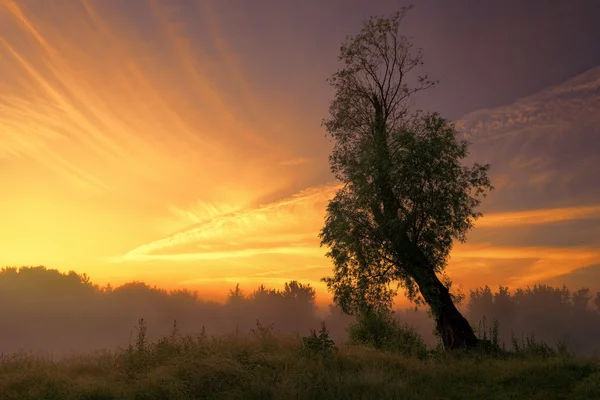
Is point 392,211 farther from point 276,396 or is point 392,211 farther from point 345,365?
point 276,396

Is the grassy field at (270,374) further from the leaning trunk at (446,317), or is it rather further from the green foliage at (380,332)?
the green foliage at (380,332)

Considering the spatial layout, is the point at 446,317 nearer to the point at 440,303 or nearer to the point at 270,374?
the point at 440,303

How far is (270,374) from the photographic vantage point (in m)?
14.2

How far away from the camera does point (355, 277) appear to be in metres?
25.3

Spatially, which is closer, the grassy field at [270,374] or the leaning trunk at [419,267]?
the grassy field at [270,374]

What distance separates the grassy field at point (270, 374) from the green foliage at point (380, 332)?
21.9 ft

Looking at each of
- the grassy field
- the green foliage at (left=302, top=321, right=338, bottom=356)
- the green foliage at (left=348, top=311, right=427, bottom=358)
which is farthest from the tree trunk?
the green foliage at (left=302, top=321, right=338, bottom=356)

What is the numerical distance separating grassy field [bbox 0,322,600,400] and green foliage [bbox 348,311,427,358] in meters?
6.66

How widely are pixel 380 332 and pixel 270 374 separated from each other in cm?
1404

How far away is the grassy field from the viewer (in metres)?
13.1

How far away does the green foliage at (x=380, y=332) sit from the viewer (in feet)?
81.4

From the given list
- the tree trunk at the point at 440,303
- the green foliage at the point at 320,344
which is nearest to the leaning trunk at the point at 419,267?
the tree trunk at the point at 440,303

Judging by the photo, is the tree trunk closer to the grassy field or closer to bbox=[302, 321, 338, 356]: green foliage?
the grassy field

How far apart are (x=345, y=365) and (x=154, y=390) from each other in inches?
262
